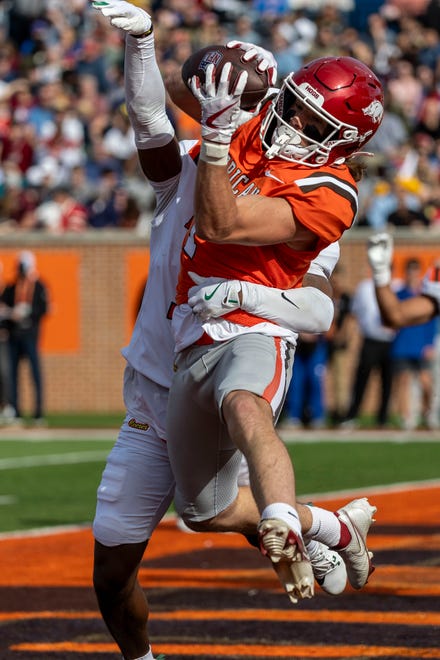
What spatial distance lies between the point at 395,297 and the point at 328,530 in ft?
8.38

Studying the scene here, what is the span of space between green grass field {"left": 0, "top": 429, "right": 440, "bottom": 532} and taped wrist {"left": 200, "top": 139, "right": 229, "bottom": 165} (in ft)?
20.0

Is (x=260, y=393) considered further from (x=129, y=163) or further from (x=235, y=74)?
(x=129, y=163)

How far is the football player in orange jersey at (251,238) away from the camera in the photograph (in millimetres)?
4465

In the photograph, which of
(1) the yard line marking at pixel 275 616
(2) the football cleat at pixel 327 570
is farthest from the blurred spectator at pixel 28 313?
(2) the football cleat at pixel 327 570

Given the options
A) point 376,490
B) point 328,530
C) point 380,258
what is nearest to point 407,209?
point 376,490

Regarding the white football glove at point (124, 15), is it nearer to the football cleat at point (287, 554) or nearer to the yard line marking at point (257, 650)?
the football cleat at point (287, 554)

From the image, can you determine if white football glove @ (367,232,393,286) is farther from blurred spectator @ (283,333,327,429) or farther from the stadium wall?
the stadium wall

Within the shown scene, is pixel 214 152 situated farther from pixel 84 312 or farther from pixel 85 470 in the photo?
pixel 84 312

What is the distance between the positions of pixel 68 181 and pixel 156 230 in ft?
54.2

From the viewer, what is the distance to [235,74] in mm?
4688

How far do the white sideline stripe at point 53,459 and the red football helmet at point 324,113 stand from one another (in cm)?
939

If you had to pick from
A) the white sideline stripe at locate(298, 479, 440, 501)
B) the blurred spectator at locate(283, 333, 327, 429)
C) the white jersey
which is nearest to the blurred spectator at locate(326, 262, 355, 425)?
the blurred spectator at locate(283, 333, 327, 429)


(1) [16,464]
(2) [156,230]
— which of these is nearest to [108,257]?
(1) [16,464]

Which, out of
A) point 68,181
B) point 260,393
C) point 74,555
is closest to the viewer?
point 260,393
